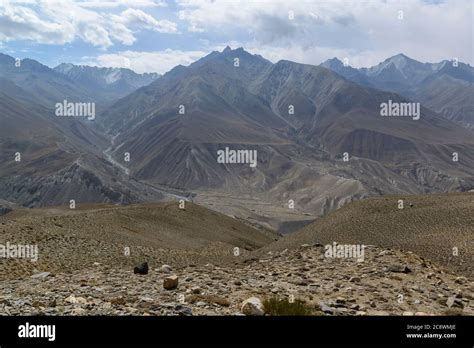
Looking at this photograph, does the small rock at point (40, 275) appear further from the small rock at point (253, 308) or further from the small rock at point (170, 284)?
the small rock at point (253, 308)

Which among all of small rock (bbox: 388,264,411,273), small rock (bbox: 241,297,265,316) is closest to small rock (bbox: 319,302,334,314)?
small rock (bbox: 241,297,265,316)

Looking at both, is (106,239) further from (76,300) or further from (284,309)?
(284,309)

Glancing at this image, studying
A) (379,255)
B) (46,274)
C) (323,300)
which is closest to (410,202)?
(379,255)

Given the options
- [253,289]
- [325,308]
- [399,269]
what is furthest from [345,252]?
[325,308]
